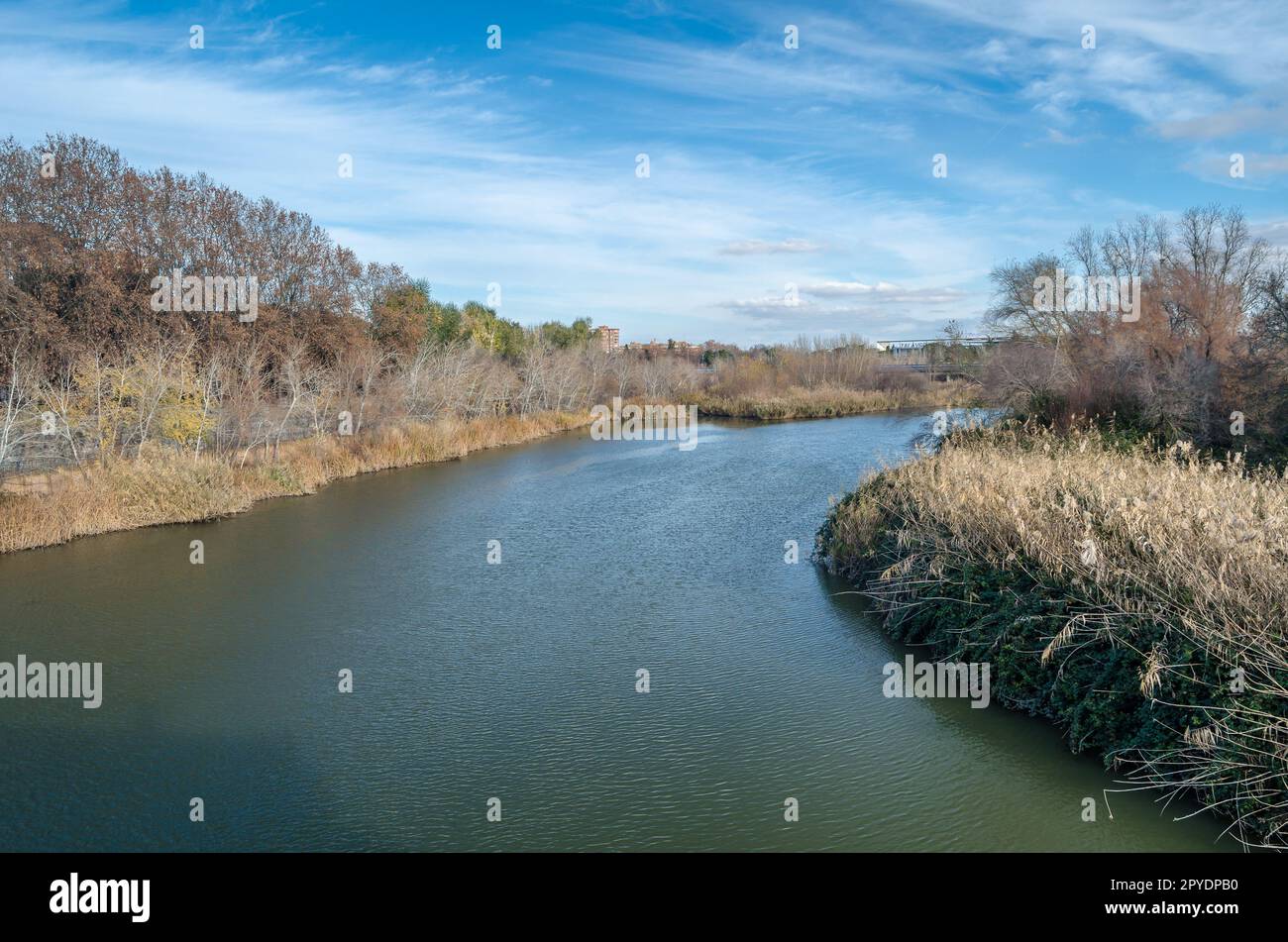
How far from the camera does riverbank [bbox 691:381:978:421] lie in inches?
1860

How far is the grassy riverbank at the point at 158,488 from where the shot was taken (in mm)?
15820

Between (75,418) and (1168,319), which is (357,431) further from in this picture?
(1168,319)

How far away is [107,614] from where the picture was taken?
11992 millimetres

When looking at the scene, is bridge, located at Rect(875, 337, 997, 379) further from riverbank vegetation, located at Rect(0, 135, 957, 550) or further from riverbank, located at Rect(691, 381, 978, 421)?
riverbank vegetation, located at Rect(0, 135, 957, 550)

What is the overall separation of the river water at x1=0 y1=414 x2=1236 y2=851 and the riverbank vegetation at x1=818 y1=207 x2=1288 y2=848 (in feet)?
1.62

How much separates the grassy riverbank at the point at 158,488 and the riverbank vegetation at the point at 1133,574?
14.0 meters

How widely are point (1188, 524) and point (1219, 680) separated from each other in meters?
1.98

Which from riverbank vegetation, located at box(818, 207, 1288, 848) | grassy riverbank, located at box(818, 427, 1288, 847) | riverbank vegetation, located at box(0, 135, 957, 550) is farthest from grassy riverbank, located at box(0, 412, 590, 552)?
grassy riverbank, located at box(818, 427, 1288, 847)

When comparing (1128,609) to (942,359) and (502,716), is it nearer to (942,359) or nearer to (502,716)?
(502,716)

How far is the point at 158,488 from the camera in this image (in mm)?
17547

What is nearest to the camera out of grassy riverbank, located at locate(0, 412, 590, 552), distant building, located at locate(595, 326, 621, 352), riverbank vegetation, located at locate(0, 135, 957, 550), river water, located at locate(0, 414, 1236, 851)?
river water, located at locate(0, 414, 1236, 851)

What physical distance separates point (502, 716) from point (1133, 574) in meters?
6.37

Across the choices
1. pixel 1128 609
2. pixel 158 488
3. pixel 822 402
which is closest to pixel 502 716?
pixel 1128 609
